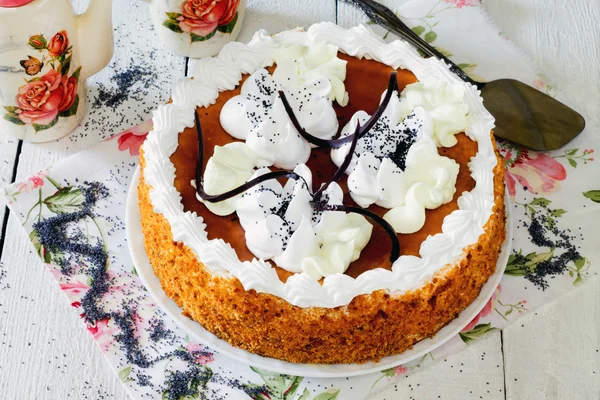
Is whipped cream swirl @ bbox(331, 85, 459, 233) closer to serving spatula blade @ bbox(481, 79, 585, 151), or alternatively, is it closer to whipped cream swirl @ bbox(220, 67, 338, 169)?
whipped cream swirl @ bbox(220, 67, 338, 169)

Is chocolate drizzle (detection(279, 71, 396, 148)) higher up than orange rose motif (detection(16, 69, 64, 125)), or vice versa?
chocolate drizzle (detection(279, 71, 396, 148))

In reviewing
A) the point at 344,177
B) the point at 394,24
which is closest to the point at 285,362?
the point at 344,177

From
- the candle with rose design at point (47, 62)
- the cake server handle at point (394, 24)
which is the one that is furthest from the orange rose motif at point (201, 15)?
the cake server handle at point (394, 24)

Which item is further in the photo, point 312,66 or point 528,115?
point 528,115

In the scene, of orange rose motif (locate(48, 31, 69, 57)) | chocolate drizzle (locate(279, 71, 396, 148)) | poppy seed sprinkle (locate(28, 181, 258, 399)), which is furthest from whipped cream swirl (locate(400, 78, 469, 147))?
orange rose motif (locate(48, 31, 69, 57))

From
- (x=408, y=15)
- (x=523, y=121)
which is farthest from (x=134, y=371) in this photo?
(x=408, y=15)

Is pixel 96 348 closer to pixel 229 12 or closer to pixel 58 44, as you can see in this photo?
pixel 58 44
